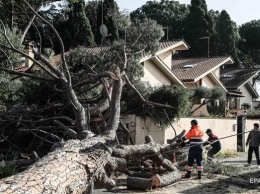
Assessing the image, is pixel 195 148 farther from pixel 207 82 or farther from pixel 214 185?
pixel 207 82

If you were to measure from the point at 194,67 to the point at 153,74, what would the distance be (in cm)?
872

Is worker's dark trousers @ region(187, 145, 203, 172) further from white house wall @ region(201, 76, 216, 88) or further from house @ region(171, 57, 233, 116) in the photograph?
white house wall @ region(201, 76, 216, 88)

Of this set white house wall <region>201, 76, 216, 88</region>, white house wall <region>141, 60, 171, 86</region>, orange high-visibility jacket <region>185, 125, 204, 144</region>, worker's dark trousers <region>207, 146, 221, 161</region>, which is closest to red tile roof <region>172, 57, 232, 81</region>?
white house wall <region>201, 76, 216, 88</region>

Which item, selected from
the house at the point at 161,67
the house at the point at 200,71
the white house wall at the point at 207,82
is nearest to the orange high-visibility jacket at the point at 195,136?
the house at the point at 161,67

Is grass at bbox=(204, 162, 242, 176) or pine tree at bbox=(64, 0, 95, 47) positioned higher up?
pine tree at bbox=(64, 0, 95, 47)

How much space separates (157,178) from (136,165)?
1.85 metres

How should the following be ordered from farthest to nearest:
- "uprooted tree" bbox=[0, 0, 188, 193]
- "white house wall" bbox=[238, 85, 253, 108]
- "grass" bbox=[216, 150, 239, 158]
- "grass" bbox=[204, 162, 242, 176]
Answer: "white house wall" bbox=[238, 85, 253, 108] → "grass" bbox=[216, 150, 239, 158] → "grass" bbox=[204, 162, 242, 176] → "uprooted tree" bbox=[0, 0, 188, 193]

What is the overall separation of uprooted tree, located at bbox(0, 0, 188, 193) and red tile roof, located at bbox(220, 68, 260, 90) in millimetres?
24905

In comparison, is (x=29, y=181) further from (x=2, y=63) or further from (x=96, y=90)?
(x=2, y=63)

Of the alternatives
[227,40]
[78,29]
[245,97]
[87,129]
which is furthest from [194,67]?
[87,129]

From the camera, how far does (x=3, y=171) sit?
337 inches

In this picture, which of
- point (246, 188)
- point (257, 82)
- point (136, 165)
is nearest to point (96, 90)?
point (136, 165)

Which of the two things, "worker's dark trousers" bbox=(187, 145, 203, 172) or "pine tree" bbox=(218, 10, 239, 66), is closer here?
"worker's dark trousers" bbox=(187, 145, 203, 172)

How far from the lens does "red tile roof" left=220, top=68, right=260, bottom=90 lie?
37903 millimetres
